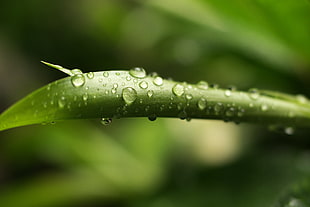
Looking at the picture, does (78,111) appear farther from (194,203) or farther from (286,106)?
(194,203)

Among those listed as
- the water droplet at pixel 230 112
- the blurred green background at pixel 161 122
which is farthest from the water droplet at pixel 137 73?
the blurred green background at pixel 161 122

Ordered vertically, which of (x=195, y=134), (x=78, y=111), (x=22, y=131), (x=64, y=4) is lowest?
(x=78, y=111)

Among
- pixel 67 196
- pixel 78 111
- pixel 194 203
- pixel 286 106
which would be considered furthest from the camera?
pixel 67 196

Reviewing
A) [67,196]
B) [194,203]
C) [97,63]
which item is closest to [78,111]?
[194,203]

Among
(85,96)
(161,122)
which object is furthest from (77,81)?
(161,122)

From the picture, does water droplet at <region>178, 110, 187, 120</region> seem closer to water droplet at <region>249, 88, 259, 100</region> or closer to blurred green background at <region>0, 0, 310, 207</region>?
water droplet at <region>249, 88, 259, 100</region>

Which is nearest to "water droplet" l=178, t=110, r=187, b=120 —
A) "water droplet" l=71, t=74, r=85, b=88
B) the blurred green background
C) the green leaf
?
the green leaf
